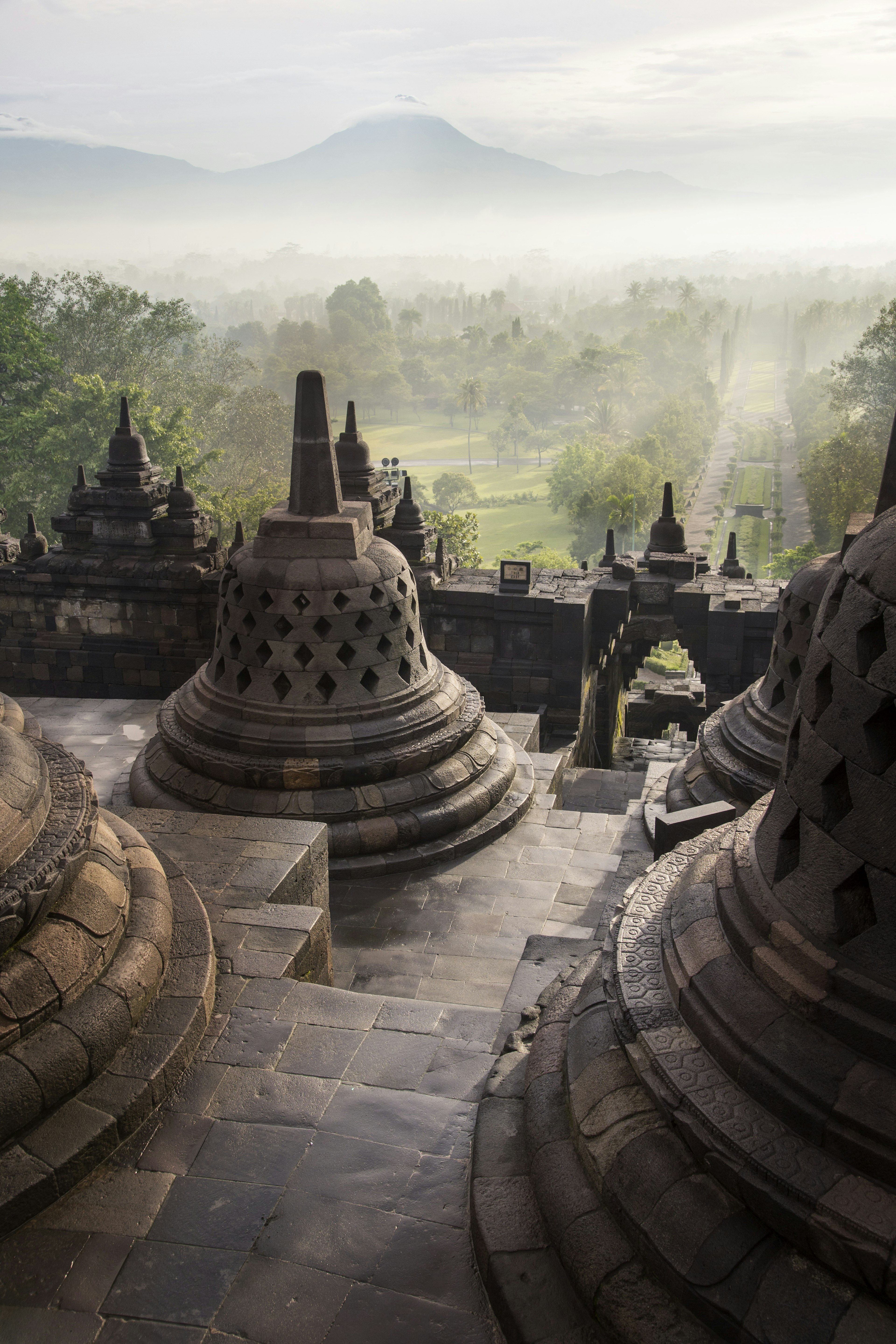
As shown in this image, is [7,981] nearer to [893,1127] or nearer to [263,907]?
[263,907]

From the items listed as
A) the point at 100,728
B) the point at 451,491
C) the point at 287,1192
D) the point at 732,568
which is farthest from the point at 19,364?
the point at 451,491

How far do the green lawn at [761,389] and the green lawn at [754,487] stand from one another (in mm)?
39374

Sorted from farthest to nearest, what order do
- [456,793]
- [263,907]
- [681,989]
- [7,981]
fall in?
[456,793] → [263,907] → [7,981] → [681,989]

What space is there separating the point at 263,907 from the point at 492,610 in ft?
37.4

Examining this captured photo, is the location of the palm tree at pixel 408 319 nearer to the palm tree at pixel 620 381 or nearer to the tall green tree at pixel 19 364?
the palm tree at pixel 620 381

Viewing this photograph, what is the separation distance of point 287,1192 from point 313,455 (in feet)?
20.7

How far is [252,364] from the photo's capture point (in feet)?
191

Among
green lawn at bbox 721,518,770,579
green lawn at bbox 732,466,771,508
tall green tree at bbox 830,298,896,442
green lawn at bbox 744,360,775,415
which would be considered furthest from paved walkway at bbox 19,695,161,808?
green lawn at bbox 744,360,775,415

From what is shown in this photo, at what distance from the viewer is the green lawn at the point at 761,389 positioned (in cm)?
12156

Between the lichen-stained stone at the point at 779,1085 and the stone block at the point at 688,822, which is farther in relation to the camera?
the stone block at the point at 688,822

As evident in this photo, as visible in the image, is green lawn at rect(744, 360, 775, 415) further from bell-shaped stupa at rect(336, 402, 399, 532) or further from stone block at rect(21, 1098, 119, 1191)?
stone block at rect(21, 1098, 119, 1191)

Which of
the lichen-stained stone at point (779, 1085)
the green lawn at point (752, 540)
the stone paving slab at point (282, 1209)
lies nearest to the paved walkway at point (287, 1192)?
the stone paving slab at point (282, 1209)

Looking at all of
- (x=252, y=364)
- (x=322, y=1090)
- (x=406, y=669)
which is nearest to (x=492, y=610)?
(x=406, y=669)

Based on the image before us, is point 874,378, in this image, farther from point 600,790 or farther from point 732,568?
point 600,790
